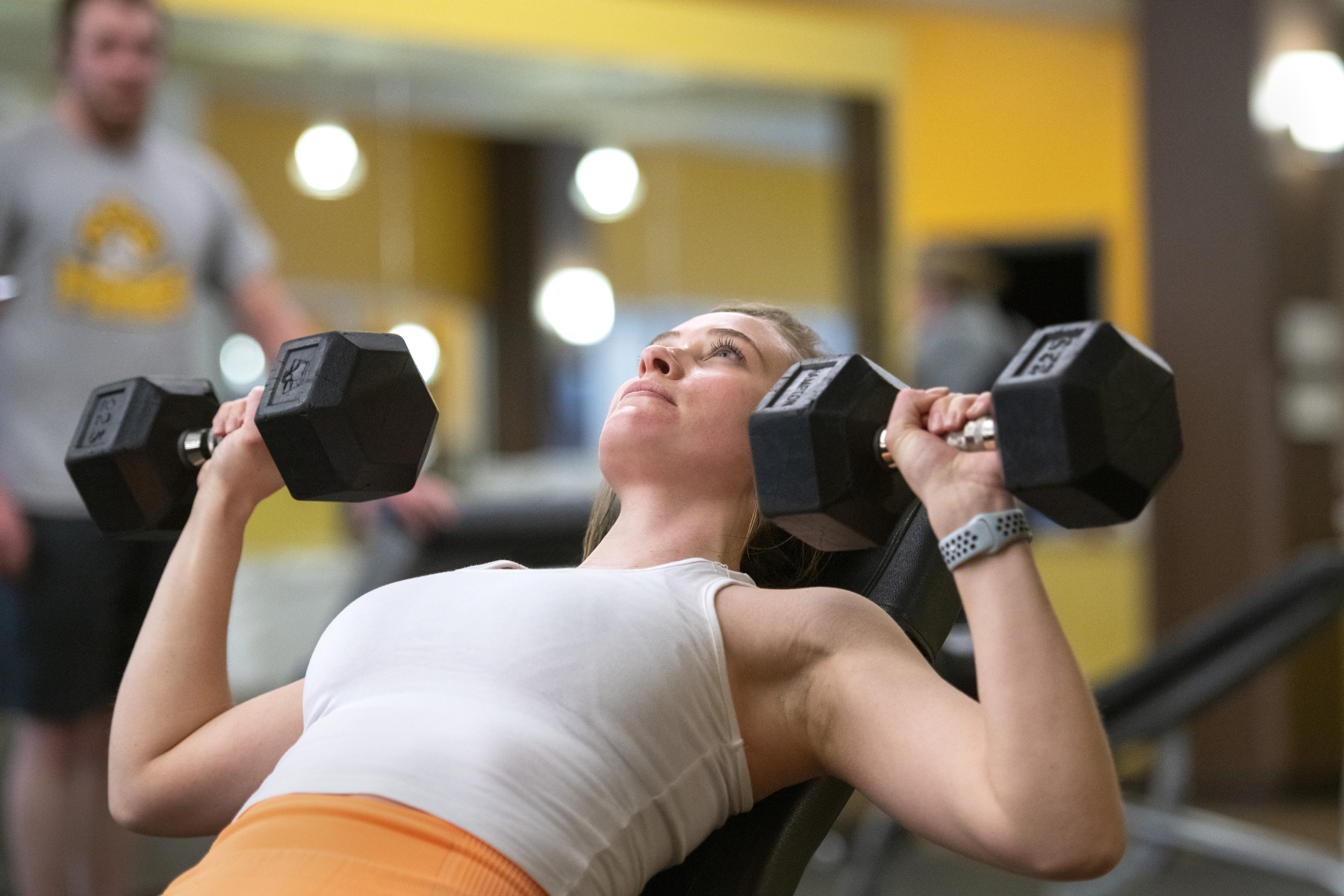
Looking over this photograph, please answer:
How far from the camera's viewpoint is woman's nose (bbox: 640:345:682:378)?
124cm

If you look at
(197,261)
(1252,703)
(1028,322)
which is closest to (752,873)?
(197,261)

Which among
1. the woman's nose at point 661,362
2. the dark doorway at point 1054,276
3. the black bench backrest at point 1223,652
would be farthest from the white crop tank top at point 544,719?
the dark doorway at point 1054,276

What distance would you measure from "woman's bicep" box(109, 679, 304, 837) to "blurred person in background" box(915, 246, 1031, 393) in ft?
13.1

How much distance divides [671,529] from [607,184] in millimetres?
4590

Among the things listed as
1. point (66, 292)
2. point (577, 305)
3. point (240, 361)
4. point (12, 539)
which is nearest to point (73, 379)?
point (66, 292)

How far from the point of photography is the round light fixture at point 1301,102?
4.27m

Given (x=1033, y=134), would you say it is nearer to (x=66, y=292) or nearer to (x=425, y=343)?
(x=425, y=343)

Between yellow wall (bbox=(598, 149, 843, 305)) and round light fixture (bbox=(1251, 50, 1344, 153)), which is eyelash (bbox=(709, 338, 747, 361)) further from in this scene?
yellow wall (bbox=(598, 149, 843, 305))

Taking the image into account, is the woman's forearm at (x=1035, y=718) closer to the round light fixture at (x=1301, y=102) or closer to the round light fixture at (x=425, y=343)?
the round light fixture at (x=1301, y=102)

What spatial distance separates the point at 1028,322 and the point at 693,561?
5793 mm

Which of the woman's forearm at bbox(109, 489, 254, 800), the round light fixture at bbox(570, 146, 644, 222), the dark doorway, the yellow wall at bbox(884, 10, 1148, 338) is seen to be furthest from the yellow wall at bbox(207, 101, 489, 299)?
the woman's forearm at bbox(109, 489, 254, 800)

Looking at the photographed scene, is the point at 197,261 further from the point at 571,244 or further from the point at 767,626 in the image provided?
the point at 571,244

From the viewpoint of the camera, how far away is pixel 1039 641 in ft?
2.81

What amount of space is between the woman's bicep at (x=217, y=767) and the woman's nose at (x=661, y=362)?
0.42 metres
